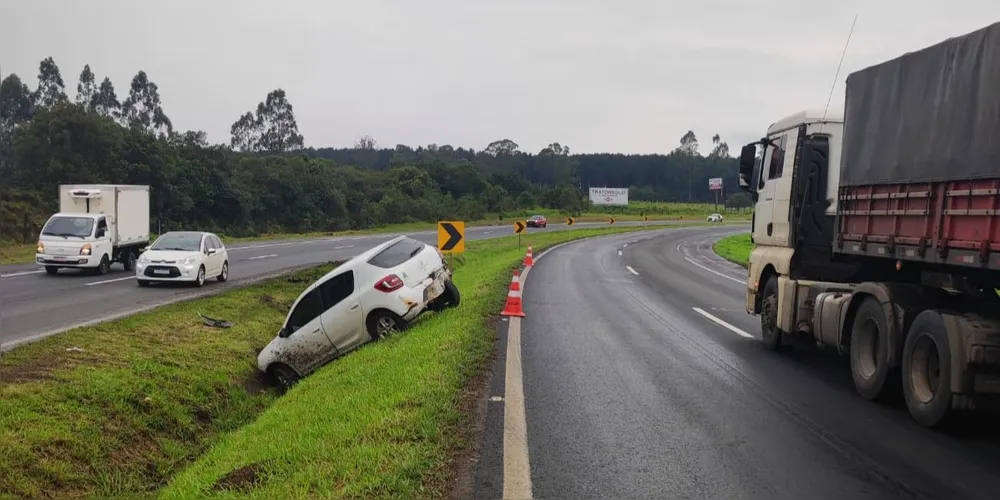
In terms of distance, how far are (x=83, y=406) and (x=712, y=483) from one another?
7082mm

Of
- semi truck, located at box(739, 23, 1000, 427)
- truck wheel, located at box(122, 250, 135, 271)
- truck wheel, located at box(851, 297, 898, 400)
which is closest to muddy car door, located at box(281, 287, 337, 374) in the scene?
semi truck, located at box(739, 23, 1000, 427)

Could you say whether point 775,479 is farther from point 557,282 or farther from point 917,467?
point 557,282

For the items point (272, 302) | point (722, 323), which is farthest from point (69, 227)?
point (722, 323)

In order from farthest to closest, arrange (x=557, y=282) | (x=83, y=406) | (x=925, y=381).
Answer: (x=557, y=282), (x=83, y=406), (x=925, y=381)

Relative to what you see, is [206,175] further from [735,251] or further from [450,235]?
[450,235]

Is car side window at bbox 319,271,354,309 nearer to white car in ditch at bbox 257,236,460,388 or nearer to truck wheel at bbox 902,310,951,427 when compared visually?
white car in ditch at bbox 257,236,460,388

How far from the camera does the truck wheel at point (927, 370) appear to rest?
21.1ft

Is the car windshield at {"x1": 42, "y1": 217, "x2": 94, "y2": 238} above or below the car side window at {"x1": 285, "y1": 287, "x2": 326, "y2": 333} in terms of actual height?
above

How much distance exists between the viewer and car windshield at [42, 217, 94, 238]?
2258cm

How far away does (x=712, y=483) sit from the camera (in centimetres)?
525

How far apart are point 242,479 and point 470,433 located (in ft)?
5.73

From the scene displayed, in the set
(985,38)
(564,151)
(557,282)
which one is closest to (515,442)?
(985,38)

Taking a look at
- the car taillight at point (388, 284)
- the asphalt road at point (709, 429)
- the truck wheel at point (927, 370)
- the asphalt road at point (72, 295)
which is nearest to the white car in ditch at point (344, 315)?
the car taillight at point (388, 284)

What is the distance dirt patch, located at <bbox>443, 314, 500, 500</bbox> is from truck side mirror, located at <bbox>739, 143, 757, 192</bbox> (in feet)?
17.5
